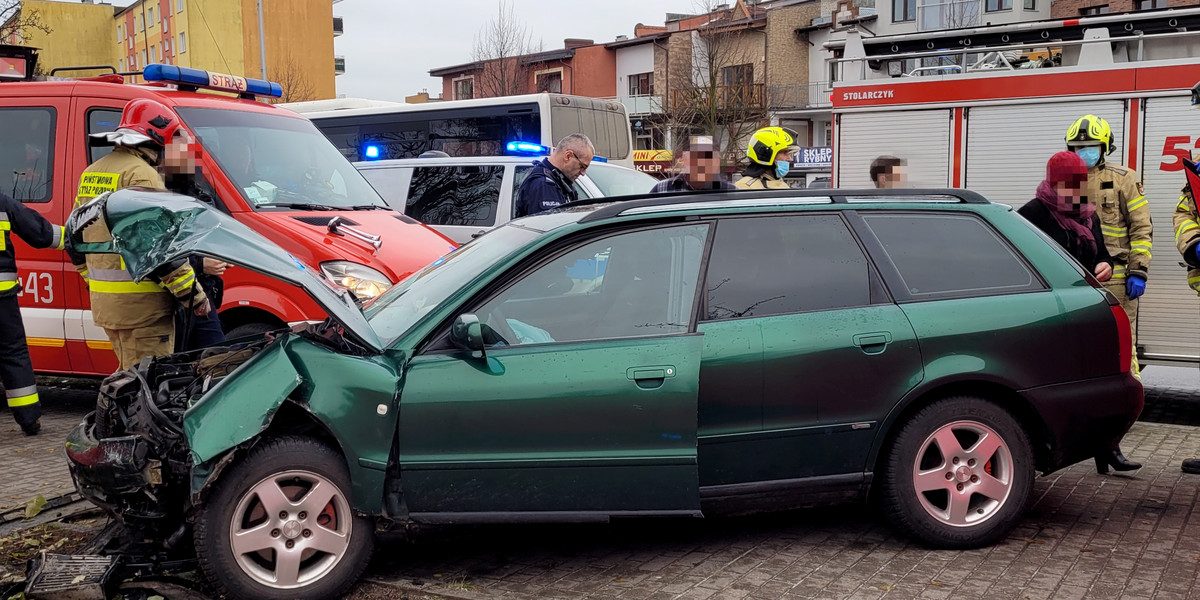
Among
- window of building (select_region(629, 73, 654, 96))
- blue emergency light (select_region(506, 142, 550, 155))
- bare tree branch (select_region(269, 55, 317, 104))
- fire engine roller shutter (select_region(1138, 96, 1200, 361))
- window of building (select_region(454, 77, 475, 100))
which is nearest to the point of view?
fire engine roller shutter (select_region(1138, 96, 1200, 361))

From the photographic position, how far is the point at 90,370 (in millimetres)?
7090

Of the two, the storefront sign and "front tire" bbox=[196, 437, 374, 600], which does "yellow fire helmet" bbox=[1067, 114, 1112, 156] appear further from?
the storefront sign

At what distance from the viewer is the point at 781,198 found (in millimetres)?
4637

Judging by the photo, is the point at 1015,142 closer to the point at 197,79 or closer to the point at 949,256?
the point at 949,256

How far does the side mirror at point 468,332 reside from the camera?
3986 millimetres

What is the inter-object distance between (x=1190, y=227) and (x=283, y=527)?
5.23 m

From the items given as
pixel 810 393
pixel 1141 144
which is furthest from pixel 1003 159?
pixel 810 393

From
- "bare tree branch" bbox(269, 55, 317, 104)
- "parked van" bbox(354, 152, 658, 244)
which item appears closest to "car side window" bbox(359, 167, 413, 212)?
"parked van" bbox(354, 152, 658, 244)

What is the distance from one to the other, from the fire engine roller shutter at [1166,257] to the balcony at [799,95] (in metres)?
39.3

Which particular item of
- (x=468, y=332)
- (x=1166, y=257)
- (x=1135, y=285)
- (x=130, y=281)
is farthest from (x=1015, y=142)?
(x=130, y=281)

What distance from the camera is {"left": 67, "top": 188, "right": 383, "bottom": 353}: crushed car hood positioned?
3.96m

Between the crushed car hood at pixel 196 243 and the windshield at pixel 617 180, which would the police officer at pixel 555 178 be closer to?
the windshield at pixel 617 180

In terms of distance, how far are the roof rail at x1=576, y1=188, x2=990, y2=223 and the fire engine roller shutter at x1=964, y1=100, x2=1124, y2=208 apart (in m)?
4.05

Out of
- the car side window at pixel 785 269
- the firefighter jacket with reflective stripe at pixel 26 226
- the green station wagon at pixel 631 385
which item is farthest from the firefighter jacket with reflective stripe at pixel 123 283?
the car side window at pixel 785 269
